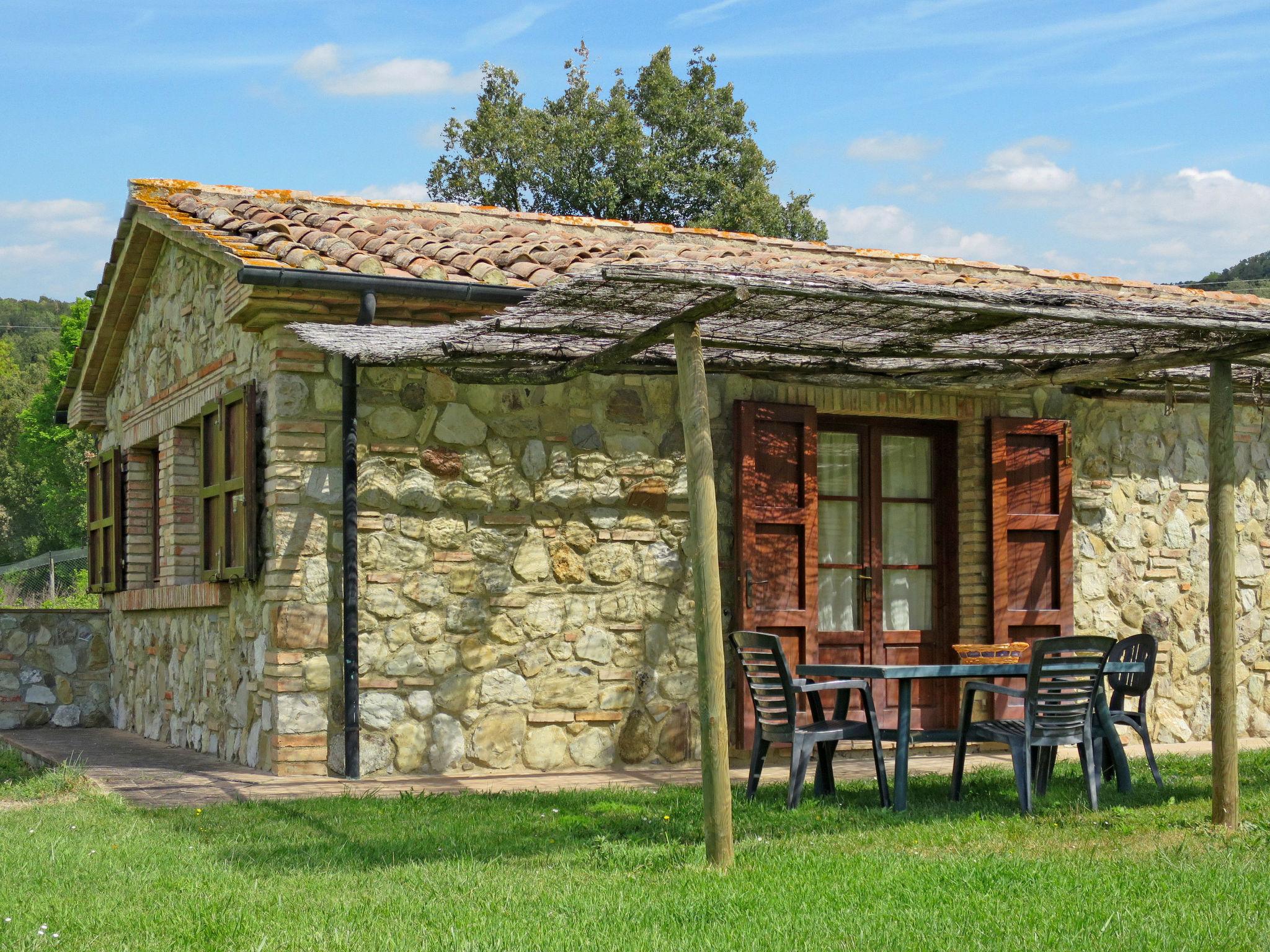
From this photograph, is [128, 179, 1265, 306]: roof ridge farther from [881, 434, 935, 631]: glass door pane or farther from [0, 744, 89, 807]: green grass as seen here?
[0, 744, 89, 807]: green grass

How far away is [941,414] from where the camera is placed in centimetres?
912

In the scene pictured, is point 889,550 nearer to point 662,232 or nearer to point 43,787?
point 662,232

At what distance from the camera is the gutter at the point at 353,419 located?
7312 millimetres

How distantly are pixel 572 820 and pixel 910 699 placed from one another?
1.90 m

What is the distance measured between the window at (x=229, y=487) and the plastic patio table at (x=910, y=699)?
329cm

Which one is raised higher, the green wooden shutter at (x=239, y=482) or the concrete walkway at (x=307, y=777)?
the green wooden shutter at (x=239, y=482)

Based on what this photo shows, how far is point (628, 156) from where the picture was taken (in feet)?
81.2

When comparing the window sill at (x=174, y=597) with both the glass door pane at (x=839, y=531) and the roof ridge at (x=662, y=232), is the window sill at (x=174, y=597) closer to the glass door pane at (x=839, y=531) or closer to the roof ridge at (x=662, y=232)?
the roof ridge at (x=662, y=232)

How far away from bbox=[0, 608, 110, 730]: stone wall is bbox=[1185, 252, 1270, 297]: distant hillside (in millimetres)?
24615

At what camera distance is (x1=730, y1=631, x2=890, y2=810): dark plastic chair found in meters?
6.38

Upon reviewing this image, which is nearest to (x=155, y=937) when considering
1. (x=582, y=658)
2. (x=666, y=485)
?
(x=582, y=658)

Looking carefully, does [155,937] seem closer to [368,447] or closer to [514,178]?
[368,447]

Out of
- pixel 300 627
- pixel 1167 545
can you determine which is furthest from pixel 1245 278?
pixel 300 627

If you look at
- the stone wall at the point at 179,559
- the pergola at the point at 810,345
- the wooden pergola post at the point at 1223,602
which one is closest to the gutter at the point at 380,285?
the pergola at the point at 810,345
